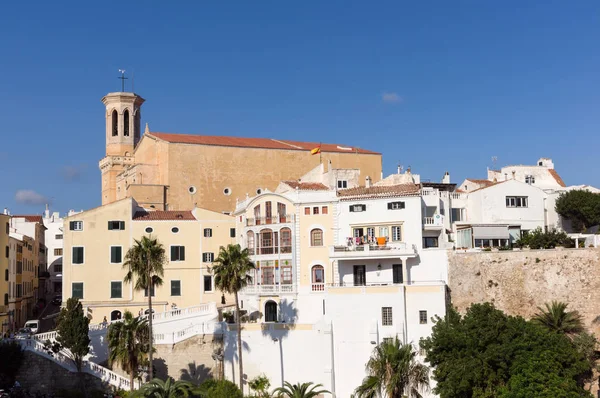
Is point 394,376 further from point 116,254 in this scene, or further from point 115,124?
point 115,124

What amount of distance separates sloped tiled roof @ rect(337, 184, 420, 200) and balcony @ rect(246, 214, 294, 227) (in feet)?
13.6

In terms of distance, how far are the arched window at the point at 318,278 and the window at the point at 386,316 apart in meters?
6.53

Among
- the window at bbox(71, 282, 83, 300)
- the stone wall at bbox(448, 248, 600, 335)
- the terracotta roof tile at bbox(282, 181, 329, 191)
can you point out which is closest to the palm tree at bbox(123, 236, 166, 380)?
the window at bbox(71, 282, 83, 300)

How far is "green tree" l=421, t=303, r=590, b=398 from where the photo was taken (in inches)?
Result: 1645

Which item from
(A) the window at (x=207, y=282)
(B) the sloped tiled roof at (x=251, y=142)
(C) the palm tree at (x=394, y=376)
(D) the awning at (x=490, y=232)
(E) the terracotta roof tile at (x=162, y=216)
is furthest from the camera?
(B) the sloped tiled roof at (x=251, y=142)

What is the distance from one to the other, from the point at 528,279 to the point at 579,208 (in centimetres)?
1224

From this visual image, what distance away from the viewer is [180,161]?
71750 mm

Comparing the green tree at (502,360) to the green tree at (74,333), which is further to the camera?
the green tree at (74,333)

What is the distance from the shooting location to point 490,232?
57.0 metres

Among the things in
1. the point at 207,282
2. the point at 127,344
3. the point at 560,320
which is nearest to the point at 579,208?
the point at 560,320

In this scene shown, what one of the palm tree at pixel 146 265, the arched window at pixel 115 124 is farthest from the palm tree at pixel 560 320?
the arched window at pixel 115 124

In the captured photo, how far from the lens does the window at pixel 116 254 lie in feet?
198

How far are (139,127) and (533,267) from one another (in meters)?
49.6

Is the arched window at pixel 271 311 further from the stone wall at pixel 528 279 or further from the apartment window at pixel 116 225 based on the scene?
the stone wall at pixel 528 279
